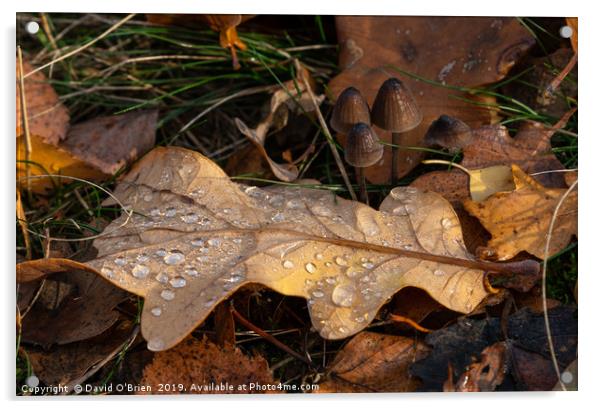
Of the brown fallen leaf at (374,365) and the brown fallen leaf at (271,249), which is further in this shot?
the brown fallen leaf at (374,365)

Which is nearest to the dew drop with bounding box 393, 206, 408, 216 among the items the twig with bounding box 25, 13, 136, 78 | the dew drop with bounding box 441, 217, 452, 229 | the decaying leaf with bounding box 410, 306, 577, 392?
the dew drop with bounding box 441, 217, 452, 229

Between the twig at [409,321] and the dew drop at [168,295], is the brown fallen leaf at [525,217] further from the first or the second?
the dew drop at [168,295]

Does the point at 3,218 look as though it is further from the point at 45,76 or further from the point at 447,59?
the point at 447,59

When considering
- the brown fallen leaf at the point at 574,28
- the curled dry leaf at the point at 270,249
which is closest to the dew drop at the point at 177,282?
the curled dry leaf at the point at 270,249

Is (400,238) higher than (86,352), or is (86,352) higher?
(400,238)

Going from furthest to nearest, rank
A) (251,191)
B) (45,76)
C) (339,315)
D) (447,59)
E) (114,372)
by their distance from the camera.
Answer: (45,76) < (447,59) < (251,191) < (114,372) < (339,315)

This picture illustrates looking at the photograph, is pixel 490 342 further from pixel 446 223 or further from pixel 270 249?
pixel 270 249
